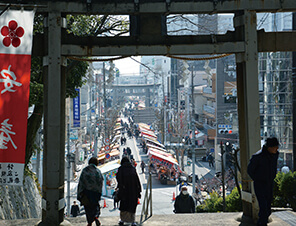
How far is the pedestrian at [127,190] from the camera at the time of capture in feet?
22.0

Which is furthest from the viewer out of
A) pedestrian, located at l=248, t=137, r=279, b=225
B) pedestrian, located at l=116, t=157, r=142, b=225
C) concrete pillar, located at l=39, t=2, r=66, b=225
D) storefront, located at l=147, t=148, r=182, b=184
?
storefront, located at l=147, t=148, r=182, b=184

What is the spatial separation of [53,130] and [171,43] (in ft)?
7.49

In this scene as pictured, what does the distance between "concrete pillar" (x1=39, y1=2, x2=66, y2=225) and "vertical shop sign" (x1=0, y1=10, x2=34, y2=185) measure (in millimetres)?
690

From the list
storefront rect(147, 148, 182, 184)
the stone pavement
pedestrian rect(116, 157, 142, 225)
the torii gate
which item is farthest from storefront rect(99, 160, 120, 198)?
the torii gate

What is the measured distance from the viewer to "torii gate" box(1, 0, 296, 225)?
6.50 m

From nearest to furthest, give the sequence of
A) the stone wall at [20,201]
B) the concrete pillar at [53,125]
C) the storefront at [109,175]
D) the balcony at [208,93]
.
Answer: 1. the concrete pillar at [53,125]
2. the stone wall at [20,201]
3. the storefront at [109,175]
4. the balcony at [208,93]

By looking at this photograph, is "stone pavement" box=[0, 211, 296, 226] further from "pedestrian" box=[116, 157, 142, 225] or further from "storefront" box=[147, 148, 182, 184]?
"storefront" box=[147, 148, 182, 184]

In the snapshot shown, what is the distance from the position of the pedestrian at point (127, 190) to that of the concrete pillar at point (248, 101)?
173cm

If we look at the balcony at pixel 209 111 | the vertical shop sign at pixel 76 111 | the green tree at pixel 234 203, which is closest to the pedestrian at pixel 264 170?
the green tree at pixel 234 203

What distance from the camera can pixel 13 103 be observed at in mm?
5684

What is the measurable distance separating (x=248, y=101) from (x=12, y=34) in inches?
144

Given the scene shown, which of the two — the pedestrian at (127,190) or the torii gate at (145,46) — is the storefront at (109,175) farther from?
the torii gate at (145,46)

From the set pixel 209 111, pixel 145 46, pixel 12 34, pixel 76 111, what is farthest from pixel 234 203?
pixel 209 111

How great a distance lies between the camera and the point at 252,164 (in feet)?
17.3
